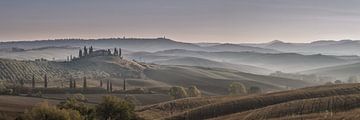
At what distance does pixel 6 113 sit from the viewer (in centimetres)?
11544

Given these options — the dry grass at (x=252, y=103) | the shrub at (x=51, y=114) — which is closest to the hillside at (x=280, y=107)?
the dry grass at (x=252, y=103)

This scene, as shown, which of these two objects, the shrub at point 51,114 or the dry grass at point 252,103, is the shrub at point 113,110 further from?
the dry grass at point 252,103

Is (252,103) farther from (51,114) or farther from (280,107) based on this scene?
(51,114)

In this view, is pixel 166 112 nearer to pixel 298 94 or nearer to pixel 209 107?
pixel 209 107

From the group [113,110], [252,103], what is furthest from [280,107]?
[113,110]

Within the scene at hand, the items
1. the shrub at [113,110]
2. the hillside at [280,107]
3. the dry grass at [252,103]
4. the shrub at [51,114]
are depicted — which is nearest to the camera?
the hillside at [280,107]

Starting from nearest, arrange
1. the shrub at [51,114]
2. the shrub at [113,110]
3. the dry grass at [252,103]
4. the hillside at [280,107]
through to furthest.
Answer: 1. the hillside at [280,107]
2. the shrub at [51,114]
3. the shrub at [113,110]
4. the dry grass at [252,103]

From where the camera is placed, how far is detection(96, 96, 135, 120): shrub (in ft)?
294

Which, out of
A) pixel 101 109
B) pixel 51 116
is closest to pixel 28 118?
pixel 51 116

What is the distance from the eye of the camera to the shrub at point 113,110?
89.6m

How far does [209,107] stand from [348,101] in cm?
3056

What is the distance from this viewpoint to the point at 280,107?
87.1 m

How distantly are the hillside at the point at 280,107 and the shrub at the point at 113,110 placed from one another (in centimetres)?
998

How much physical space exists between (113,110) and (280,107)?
29577 mm
